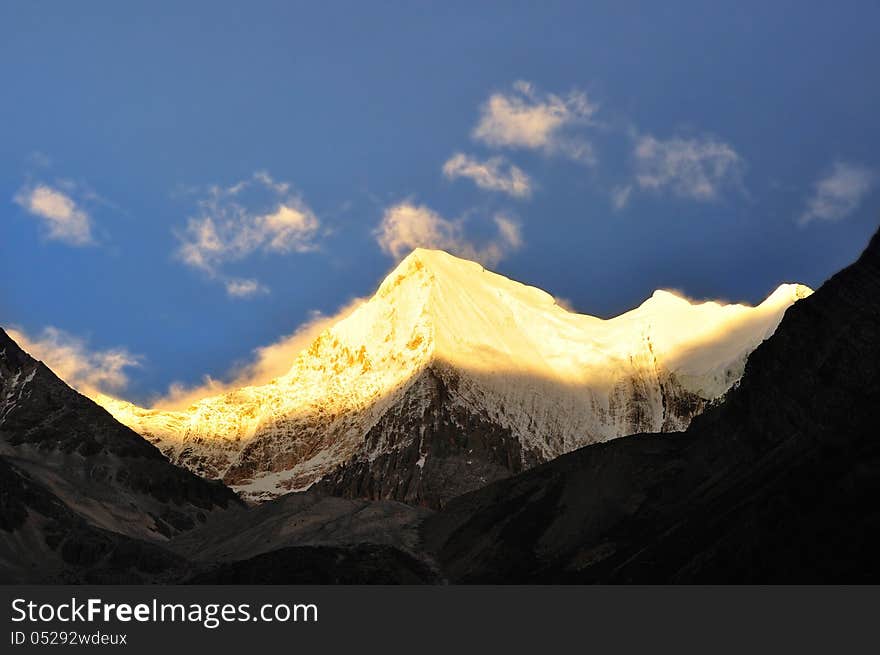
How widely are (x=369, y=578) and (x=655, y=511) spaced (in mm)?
28154

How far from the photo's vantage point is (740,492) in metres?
102

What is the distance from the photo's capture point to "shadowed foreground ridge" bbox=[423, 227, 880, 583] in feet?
256

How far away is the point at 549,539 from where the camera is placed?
127m

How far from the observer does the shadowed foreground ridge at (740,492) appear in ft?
256

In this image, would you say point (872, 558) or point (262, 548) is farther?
point (262, 548)

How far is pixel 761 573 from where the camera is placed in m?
77.3

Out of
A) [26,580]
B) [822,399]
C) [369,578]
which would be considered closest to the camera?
[822,399]
